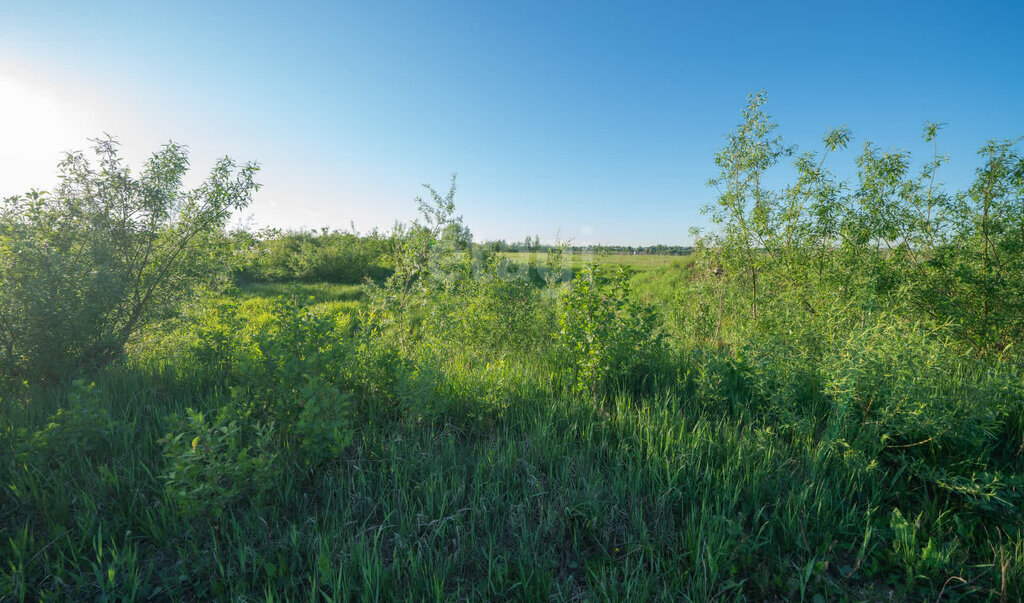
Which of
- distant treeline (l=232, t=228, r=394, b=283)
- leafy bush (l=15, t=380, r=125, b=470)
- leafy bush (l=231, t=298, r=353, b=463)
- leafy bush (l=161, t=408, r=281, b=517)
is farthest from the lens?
distant treeline (l=232, t=228, r=394, b=283)

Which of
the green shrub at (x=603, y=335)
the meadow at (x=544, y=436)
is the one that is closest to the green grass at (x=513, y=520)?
the meadow at (x=544, y=436)

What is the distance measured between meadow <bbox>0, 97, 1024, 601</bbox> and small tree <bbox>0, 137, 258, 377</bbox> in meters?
0.03

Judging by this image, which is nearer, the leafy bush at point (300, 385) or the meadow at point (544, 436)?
the meadow at point (544, 436)

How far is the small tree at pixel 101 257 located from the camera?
12.0 feet

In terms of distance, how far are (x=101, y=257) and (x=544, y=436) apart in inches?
218

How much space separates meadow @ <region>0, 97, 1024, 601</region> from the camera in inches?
82.9

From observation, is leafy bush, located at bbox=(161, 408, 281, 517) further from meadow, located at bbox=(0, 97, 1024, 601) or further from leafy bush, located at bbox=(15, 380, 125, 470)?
leafy bush, located at bbox=(15, 380, 125, 470)

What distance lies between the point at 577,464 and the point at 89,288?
5.47 meters

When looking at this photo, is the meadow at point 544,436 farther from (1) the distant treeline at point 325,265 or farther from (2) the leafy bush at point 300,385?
(1) the distant treeline at point 325,265

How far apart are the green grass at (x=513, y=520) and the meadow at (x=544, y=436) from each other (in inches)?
0.8

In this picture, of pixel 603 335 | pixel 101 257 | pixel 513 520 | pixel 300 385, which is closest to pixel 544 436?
pixel 513 520

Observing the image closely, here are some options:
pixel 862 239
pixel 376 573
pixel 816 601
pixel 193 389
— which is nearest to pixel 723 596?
pixel 816 601

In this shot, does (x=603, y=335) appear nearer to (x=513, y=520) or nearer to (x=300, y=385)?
(x=513, y=520)

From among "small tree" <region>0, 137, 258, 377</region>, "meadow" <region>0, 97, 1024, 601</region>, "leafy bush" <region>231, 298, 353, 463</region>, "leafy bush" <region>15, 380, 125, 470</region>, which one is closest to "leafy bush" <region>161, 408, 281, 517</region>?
"meadow" <region>0, 97, 1024, 601</region>
